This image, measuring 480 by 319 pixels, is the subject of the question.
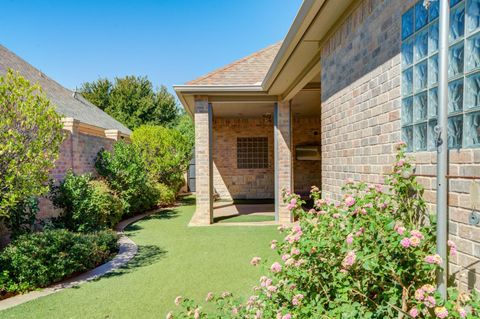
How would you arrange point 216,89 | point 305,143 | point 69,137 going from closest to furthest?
point 69,137 → point 216,89 → point 305,143

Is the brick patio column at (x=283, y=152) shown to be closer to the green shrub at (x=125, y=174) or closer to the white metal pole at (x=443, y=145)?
the green shrub at (x=125, y=174)

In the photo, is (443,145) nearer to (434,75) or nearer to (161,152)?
(434,75)

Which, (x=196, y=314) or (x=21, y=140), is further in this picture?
(x=21, y=140)

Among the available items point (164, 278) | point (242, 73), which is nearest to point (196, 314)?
point (164, 278)

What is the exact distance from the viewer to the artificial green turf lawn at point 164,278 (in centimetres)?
373

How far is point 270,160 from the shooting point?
13781mm

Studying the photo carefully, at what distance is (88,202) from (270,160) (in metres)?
8.50

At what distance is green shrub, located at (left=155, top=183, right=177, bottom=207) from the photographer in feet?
38.2

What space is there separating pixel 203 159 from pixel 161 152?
4600 millimetres

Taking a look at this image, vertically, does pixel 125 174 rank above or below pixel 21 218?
above

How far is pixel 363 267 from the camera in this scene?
6.42 ft

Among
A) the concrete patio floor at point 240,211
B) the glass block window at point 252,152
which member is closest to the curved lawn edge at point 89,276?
the concrete patio floor at point 240,211

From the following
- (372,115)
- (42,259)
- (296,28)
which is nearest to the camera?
(372,115)

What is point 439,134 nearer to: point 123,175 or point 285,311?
point 285,311
